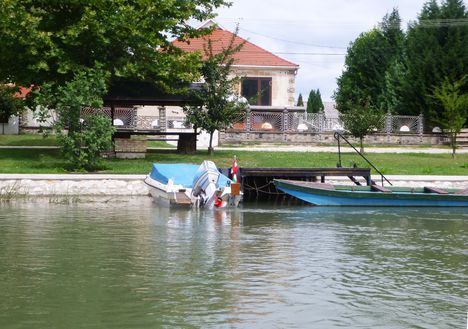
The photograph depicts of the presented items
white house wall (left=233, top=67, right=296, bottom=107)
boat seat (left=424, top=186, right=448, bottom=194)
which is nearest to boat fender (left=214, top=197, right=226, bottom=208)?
boat seat (left=424, top=186, right=448, bottom=194)

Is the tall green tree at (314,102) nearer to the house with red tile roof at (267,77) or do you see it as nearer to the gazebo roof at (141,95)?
the house with red tile roof at (267,77)

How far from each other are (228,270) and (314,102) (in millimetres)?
62148

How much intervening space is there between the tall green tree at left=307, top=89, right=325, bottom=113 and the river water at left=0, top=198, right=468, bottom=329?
50793 mm

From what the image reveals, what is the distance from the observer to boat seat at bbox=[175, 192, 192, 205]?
2809 centimetres

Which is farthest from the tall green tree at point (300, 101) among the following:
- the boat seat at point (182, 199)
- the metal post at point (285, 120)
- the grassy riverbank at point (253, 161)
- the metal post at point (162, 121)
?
the boat seat at point (182, 199)

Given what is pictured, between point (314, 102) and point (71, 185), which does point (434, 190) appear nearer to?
point (71, 185)

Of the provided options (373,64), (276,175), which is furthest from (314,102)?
(276,175)

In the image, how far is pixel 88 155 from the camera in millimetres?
33500

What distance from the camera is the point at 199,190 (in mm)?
28016

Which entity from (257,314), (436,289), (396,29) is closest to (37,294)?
(257,314)

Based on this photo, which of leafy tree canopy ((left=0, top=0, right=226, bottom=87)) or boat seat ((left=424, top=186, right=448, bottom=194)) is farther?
leafy tree canopy ((left=0, top=0, right=226, bottom=87))

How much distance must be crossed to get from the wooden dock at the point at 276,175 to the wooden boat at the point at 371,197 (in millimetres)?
1303

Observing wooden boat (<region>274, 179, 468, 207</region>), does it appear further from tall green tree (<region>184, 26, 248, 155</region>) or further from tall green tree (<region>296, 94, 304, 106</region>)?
tall green tree (<region>296, 94, 304, 106</region>)

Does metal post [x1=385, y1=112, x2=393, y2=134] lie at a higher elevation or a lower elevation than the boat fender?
higher
